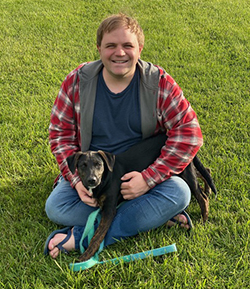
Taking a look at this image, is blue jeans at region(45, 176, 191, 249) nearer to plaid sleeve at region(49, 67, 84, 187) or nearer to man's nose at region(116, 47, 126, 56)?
plaid sleeve at region(49, 67, 84, 187)

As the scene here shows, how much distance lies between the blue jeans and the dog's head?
1.04 ft

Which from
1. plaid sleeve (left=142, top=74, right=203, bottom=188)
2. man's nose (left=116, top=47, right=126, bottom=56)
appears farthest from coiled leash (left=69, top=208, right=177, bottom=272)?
man's nose (left=116, top=47, right=126, bottom=56)

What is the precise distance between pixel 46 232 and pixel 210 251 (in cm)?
150

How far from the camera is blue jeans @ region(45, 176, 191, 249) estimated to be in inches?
121

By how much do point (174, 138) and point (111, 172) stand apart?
2.18 feet

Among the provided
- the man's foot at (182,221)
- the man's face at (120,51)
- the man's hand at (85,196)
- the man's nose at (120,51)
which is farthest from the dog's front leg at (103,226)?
the man's nose at (120,51)

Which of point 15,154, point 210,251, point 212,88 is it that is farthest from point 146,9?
point 210,251

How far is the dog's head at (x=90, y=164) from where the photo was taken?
9.76 feet

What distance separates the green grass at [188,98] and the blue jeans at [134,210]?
120 millimetres

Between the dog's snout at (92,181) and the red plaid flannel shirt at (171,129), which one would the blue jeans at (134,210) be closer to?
the red plaid flannel shirt at (171,129)

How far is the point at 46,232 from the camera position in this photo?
3.23 m

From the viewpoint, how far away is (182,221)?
3.19 metres

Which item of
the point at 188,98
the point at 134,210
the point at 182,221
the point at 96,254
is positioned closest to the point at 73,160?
the point at 134,210

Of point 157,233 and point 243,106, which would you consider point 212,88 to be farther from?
point 157,233
